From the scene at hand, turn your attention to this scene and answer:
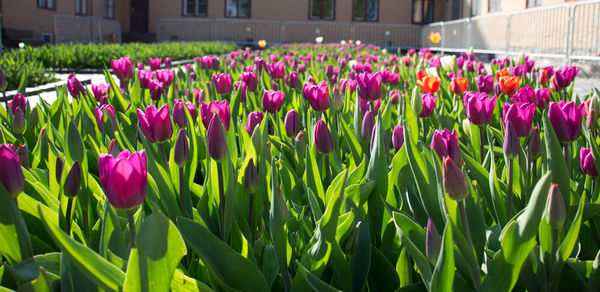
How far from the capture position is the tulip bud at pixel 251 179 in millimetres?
1167

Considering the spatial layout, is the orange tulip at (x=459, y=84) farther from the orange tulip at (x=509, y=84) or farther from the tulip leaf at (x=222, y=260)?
the tulip leaf at (x=222, y=260)

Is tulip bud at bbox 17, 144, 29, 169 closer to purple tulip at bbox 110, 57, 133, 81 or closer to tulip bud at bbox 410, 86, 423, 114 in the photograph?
tulip bud at bbox 410, 86, 423, 114

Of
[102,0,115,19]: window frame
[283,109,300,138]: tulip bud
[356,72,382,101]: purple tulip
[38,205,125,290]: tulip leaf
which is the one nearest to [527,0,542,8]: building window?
[356,72,382,101]: purple tulip

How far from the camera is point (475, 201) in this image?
107cm

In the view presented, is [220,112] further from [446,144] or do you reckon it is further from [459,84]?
[459,84]

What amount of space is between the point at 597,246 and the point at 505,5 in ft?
65.9

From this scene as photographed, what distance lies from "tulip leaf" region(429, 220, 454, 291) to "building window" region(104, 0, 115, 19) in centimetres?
2737

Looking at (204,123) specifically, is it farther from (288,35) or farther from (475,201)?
(288,35)

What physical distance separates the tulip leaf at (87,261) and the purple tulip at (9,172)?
0.58 feet

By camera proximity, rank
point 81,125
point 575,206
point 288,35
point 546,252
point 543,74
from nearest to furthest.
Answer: point 546,252 < point 575,206 < point 81,125 < point 543,74 < point 288,35

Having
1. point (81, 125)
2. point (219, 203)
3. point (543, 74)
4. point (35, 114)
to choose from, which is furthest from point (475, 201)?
point (543, 74)

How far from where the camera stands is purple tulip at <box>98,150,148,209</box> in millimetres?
782

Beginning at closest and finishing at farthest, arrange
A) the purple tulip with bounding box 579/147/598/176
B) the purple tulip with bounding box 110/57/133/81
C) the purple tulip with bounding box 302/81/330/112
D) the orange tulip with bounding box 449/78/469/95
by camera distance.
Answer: the purple tulip with bounding box 579/147/598/176
the purple tulip with bounding box 302/81/330/112
the orange tulip with bounding box 449/78/469/95
the purple tulip with bounding box 110/57/133/81

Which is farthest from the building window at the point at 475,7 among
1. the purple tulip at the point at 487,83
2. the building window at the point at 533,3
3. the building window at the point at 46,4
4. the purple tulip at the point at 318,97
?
the purple tulip at the point at 318,97
